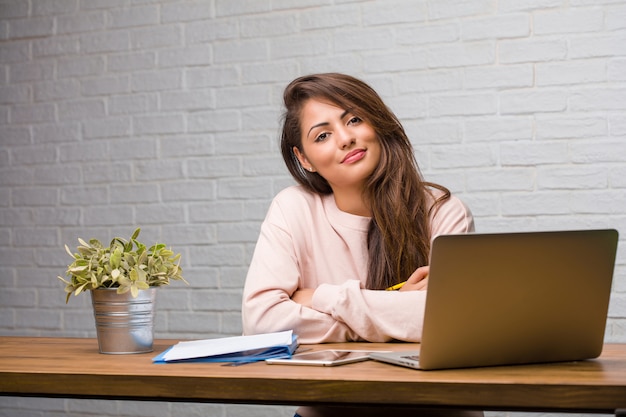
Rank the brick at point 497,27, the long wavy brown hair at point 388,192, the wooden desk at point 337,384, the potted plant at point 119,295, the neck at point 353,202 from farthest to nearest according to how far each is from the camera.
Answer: the brick at point 497,27 → the neck at point 353,202 → the long wavy brown hair at point 388,192 → the potted plant at point 119,295 → the wooden desk at point 337,384

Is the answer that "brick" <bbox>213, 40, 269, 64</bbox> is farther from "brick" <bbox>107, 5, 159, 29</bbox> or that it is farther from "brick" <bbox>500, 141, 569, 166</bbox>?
"brick" <bbox>500, 141, 569, 166</bbox>

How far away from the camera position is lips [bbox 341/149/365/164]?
203 centimetres

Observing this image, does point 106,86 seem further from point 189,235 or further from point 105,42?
point 189,235

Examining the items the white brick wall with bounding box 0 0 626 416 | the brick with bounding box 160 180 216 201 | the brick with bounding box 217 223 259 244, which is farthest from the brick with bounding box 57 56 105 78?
the brick with bounding box 217 223 259 244

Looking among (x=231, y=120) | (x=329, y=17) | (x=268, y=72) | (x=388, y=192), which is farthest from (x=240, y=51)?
(x=388, y=192)

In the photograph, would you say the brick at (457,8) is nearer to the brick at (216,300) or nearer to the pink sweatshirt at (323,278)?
the pink sweatshirt at (323,278)

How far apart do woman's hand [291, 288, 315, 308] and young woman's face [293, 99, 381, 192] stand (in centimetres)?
34

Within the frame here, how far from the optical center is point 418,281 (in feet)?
5.59

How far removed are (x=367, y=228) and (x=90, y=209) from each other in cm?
180

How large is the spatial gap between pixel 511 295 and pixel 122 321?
74 cm

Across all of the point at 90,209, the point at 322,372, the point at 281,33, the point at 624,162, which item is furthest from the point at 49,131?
the point at 322,372

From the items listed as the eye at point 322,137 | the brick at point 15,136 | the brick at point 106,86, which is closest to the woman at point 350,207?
the eye at point 322,137

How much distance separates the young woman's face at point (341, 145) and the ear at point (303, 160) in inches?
3.4

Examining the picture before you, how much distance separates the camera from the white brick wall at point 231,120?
285cm
